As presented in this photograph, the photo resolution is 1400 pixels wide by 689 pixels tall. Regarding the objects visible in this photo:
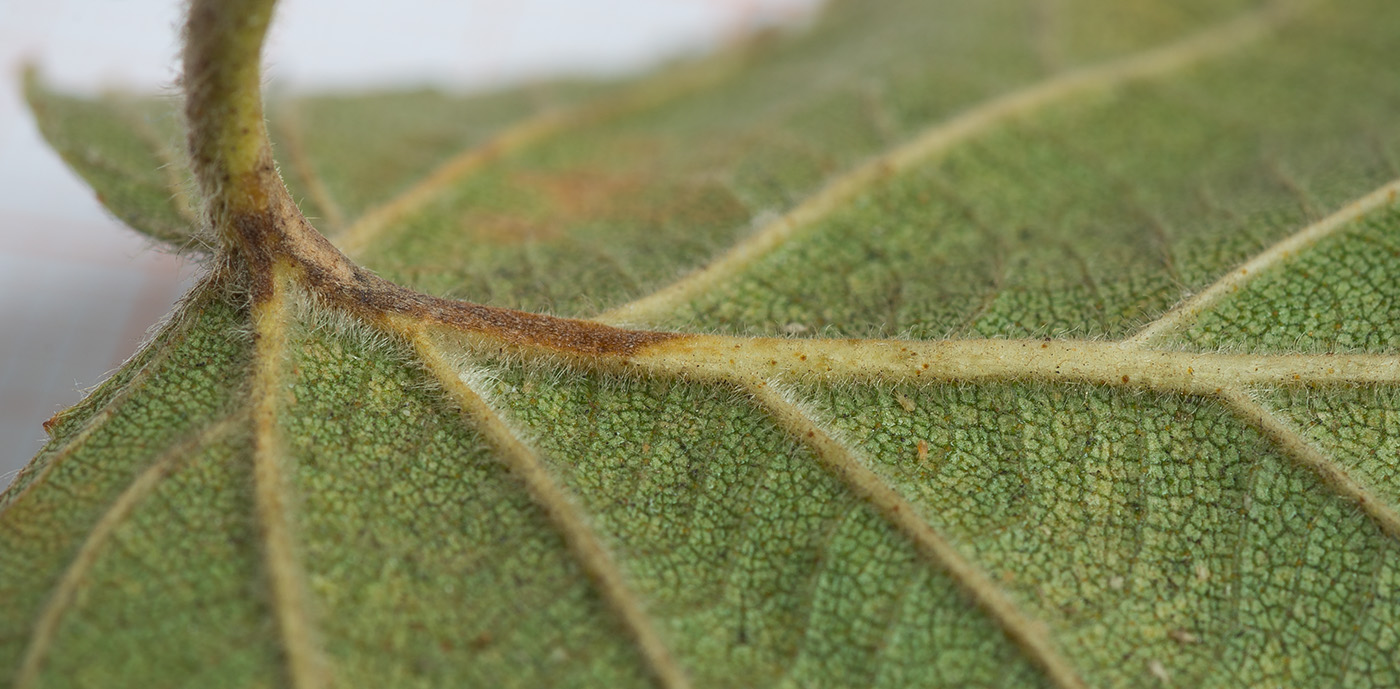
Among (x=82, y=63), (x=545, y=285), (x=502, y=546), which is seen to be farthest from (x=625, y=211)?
(x=82, y=63)

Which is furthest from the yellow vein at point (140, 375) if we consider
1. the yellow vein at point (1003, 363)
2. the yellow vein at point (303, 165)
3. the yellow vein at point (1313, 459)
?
the yellow vein at point (1313, 459)

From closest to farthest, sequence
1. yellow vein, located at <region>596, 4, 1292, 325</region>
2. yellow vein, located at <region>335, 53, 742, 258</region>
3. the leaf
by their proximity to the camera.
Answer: the leaf
yellow vein, located at <region>596, 4, 1292, 325</region>
yellow vein, located at <region>335, 53, 742, 258</region>

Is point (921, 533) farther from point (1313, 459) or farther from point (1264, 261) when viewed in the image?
point (1264, 261)

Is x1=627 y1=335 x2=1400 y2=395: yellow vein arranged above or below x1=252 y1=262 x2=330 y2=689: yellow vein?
below

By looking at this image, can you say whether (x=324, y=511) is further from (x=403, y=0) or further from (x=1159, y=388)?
(x=403, y=0)

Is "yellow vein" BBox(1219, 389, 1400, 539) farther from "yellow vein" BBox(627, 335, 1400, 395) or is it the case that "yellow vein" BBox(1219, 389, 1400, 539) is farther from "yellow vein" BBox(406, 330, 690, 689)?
"yellow vein" BBox(406, 330, 690, 689)

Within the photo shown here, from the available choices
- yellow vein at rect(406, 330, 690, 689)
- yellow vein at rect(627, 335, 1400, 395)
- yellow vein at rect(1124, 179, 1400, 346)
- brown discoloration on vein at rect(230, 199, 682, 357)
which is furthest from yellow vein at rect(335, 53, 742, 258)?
yellow vein at rect(1124, 179, 1400, 346)

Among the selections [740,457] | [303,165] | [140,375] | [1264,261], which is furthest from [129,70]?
[1264,261]

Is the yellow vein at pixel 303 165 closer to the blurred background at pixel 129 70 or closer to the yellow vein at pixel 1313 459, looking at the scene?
the blurred background at pixel 129 70

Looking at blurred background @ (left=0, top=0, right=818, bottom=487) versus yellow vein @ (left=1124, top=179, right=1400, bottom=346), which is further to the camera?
blurred background @ (left=0, top=0, right=818, bottom=487)
